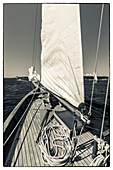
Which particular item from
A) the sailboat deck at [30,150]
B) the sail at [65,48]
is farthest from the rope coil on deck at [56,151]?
the sail at [65,48]

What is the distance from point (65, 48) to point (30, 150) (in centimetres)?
221

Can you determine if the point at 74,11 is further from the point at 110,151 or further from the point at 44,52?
the point at 110,151

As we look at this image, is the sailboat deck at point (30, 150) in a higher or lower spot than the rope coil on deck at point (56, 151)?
lower

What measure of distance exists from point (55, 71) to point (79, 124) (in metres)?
1.45

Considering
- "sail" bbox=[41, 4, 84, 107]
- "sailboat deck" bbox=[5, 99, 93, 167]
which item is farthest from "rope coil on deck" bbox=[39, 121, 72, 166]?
"sail" bbox=[41, 4, 84, 107]

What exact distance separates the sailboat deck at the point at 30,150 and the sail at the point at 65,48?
43.6 inches

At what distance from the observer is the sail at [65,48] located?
155cm

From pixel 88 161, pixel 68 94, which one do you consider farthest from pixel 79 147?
pixel 68 94

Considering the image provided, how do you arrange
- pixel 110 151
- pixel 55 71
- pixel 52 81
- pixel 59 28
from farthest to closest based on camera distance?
pixel 52 81 → pixel 55 71 → pixel 59 28 → pixel 110 151

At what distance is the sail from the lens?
1.55 m

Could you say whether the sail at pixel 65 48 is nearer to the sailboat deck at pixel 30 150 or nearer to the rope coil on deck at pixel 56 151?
the rope coil on deck at pixel 56 151

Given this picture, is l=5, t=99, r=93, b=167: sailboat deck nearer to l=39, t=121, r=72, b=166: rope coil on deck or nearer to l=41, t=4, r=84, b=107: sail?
l=39, t=121, r=72, b=166: rope coil on deck

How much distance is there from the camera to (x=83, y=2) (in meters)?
1.88

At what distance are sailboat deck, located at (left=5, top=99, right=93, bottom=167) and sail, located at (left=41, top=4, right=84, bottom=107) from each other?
1.11m
